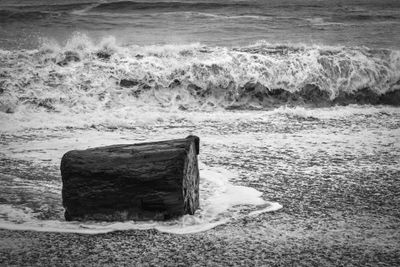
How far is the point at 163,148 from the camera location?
164 inches

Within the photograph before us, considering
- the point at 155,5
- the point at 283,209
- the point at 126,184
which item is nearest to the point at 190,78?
the point at 283,209

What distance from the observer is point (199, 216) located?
169 inches

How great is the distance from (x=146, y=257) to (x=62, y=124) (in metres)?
4.82

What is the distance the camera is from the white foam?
13.1 feet

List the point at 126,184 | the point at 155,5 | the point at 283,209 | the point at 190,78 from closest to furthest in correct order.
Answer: the point at 126,184 < the point at 283,209 < the point at 190,78 < the point at 155,5

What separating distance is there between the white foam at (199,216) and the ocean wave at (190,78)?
4.73 metres

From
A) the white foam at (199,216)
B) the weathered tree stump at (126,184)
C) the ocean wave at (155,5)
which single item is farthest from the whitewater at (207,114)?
the ocean wave at (155,5)

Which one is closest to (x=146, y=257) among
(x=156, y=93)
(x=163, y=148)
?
(x=163, y=148)

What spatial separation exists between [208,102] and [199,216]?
5.78 meters

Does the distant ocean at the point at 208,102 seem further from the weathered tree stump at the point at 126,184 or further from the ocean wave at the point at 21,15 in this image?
the ocean wave at the point at 21,15

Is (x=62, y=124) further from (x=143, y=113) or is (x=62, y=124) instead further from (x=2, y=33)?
(x=2, y=33)

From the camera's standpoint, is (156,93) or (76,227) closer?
(76,227)

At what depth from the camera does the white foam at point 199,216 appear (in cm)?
401

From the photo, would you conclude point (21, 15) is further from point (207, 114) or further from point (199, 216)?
point (199, 216)
